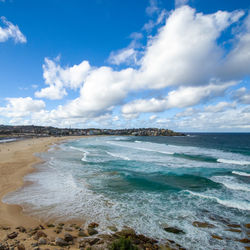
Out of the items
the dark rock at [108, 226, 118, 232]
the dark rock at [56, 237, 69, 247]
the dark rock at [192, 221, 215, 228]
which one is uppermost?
the dark rock at [56, 237, 69, 247]

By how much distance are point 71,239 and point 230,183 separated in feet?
46.5

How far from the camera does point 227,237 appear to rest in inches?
273

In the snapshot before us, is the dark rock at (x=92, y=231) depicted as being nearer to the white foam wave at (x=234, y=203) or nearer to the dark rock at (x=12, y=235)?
the dark rock at (x=12, y=235)

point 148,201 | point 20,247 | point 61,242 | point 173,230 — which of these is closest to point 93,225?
point 61,242

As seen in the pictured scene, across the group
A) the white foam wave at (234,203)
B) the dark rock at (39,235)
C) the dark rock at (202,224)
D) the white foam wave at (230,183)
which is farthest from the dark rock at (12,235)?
the white foam wave at (230,183)

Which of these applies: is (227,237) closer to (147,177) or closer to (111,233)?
(111,233)

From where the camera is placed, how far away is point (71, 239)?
20.1 feet

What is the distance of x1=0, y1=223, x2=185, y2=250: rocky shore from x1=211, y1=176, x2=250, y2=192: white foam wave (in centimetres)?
982

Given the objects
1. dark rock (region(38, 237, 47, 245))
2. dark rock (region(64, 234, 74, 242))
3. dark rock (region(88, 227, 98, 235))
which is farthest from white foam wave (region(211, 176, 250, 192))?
dark rock (region(38, 237, 47, 245))

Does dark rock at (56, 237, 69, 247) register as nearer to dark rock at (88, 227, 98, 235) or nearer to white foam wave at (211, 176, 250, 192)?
dark rock at (88, 227, 98, 235)

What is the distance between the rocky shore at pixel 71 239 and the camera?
17.9 feet

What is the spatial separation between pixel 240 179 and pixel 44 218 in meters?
17.1

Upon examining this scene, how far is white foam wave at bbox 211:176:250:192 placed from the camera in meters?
12.9

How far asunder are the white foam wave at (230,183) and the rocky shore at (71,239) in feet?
32.2
